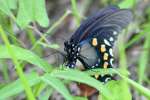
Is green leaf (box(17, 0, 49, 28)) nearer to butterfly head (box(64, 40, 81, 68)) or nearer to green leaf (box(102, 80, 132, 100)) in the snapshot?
butterfly head (box(64, 40, 81, 68))

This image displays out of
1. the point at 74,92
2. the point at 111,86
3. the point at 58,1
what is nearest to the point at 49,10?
the point at 58,1

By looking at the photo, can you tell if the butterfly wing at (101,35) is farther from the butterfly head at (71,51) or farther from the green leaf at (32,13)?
the green leaf at (32,13)

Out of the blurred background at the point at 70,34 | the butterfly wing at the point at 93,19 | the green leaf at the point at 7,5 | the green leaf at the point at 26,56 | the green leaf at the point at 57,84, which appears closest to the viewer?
the green leaf at the point at 57,84

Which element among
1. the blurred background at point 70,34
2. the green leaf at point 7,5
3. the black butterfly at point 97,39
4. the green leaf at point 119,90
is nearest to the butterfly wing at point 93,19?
the black butterfly at point 97,39

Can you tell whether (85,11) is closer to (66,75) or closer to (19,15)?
(19,15)

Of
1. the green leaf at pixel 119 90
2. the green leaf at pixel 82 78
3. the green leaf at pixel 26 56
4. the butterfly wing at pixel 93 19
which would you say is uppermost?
the butterfly wing at pixel 93 19

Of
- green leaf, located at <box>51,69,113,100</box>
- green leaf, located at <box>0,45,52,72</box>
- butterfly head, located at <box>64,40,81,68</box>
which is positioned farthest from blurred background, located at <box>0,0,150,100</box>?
green leaf, located at <box>51,69,113,100</box>
